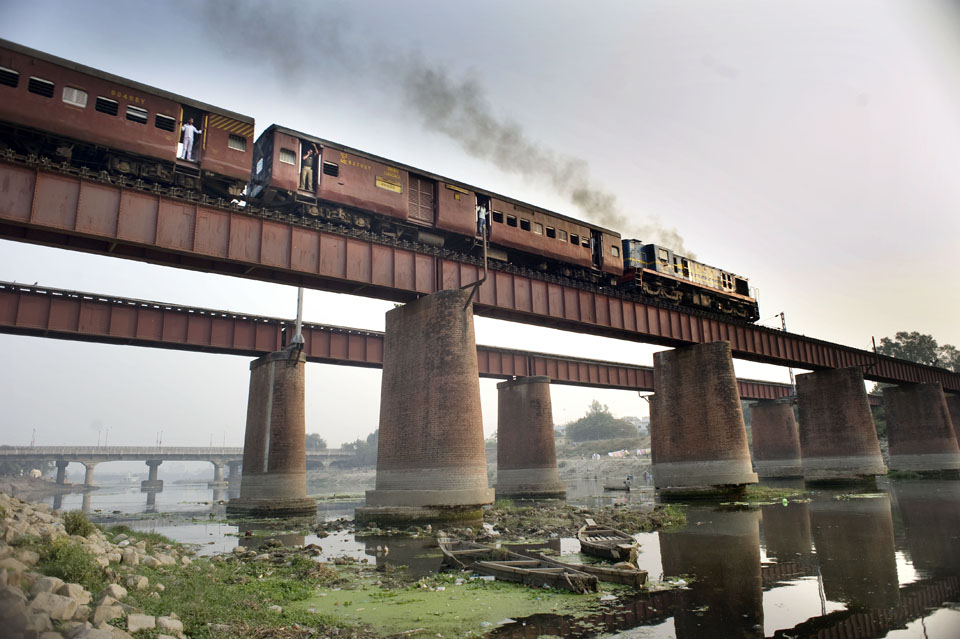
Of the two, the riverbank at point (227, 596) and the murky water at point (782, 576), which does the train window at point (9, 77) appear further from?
the murky water at point (782, 576)

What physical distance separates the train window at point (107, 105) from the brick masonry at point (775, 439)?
57.7 metres

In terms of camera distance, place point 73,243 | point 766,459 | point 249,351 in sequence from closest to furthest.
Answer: point 73,243 < point 249,351 < point 766,459

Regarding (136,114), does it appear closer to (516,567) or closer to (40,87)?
(40,87)

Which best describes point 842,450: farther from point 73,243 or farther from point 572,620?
point 73,243

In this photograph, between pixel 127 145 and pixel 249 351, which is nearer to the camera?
pixel 127 145

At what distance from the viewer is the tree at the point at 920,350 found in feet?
288

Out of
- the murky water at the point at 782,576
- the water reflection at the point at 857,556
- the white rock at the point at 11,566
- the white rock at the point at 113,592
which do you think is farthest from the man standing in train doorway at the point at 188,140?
the water reflection at the point at 857,556

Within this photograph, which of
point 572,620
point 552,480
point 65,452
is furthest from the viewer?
point 65,452

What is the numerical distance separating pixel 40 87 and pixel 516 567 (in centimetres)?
1879

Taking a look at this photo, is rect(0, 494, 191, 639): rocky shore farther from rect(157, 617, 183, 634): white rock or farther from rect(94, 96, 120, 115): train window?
rect(94, 96, 120, 115): train window

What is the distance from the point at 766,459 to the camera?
58.7 metres

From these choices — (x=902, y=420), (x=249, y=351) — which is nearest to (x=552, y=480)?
(x=249, y=351)

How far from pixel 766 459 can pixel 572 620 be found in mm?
58797

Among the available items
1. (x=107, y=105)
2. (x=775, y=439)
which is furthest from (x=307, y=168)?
(x=775, y=439)
